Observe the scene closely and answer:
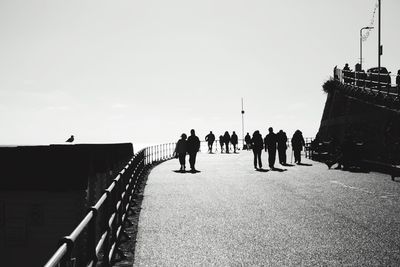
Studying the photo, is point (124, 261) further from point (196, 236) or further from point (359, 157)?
point (359, 157)

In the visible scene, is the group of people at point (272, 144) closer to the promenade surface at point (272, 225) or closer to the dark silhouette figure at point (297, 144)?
the dark silhouette figure at point (297, 144)

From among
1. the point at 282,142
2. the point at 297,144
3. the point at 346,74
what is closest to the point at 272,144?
the point at 282,142

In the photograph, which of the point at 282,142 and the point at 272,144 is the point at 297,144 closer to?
the point at 282,142

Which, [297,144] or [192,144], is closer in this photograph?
[192,144]

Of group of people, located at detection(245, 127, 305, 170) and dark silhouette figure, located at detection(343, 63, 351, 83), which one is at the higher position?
dark silhouette figure, located at detection(343, 63, 351, 83)

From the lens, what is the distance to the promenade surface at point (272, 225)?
6395 millimetres

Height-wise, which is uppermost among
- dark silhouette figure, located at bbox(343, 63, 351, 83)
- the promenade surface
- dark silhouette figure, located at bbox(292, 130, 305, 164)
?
dark silhouette figure, located at bbox(343, 63, 351, 83)

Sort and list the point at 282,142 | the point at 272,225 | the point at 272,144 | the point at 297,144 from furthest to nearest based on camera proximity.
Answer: the point at 297,144, the point at 282,142, the point at 272,144, the point at 272,225

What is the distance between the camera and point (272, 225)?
8.83 meters

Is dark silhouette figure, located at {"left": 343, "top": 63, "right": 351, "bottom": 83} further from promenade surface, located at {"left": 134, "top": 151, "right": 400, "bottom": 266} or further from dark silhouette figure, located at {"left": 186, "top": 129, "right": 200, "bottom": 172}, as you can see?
promenade surface, located at {"left": 134, "top": 151, "right": 400, "bottom": 266}

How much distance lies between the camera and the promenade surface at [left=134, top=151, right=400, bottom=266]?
6395 millimetres

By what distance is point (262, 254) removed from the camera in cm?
652

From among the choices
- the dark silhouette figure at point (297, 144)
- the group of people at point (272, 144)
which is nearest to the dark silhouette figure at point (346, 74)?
the dark silhouette figure at point (297, 144)

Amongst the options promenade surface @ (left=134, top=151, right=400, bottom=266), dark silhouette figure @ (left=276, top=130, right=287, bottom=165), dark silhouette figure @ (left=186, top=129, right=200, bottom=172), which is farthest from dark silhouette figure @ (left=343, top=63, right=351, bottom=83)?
promenade surface @ (left=134, top=151, right=400, bottom=266)
